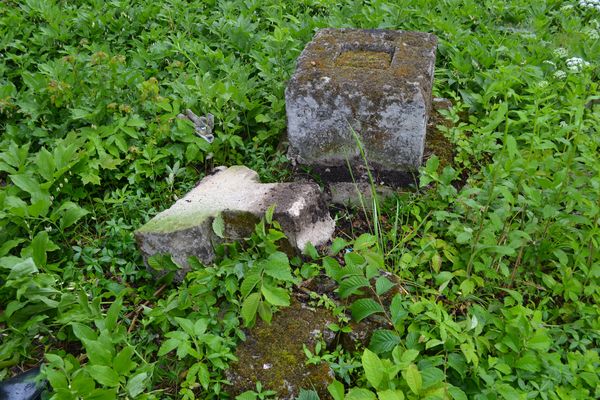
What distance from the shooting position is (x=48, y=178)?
3.44 m

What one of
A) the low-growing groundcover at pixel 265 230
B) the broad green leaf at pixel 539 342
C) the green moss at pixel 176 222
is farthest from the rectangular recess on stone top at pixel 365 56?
the broad green leaf at pixel 539 342

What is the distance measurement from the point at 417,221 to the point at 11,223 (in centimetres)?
242

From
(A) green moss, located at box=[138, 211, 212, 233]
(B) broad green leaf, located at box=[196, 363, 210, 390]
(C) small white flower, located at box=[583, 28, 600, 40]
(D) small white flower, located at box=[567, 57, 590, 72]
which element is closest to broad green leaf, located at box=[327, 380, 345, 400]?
(B) broad green leaf, located at box=[196, 363, 210, 390]

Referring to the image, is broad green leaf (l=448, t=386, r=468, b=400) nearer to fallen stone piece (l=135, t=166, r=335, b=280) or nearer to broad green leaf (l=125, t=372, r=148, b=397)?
fallen stone piece (l=135, t=166, r=335, b=280)

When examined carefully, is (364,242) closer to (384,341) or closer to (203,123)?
(384,341)

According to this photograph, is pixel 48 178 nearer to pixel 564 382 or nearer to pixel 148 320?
pixel 148 320

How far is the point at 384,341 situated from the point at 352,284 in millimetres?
311

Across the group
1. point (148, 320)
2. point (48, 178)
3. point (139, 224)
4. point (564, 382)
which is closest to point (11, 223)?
point (48, 178)

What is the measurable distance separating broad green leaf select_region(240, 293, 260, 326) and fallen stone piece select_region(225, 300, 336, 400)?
0.45 ft

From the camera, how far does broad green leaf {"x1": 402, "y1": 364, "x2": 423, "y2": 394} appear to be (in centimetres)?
226

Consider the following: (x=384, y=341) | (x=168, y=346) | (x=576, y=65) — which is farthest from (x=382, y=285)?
(x=576, y=65)

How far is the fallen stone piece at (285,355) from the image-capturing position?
2.52 m

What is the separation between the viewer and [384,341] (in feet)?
8.50

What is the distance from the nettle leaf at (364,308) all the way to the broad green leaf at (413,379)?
41 centimetres
